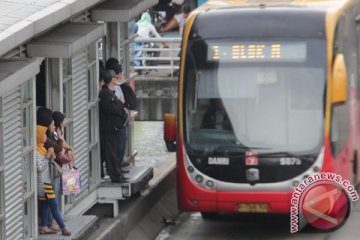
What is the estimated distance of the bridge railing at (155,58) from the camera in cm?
2859

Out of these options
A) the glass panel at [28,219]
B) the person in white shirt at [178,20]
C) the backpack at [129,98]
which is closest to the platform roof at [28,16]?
the glass panel at [28,219]

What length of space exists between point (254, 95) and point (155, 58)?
11949 mm

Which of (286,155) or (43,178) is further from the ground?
(43,178)

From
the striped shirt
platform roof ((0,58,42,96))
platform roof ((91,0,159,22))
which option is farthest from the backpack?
platform roof ((0,58,42,96))

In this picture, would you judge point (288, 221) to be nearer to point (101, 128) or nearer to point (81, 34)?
point (101, 128)

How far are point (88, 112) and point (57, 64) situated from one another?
191cm

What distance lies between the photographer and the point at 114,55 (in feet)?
61.5

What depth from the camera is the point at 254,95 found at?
1691 centimetres

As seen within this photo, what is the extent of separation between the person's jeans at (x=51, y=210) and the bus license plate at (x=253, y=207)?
3.06m

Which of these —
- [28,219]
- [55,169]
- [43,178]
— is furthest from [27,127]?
[28,219]

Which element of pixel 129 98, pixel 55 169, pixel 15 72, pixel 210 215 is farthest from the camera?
pixel 210 215

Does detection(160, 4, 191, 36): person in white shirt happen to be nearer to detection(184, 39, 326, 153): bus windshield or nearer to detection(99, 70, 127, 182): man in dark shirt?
detection(99, 70, 127, 182): man in dark shirt

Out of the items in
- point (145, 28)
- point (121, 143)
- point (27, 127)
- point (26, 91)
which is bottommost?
point (145, 28)

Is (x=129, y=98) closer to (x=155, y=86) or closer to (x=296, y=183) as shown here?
(x=296, y=183)
